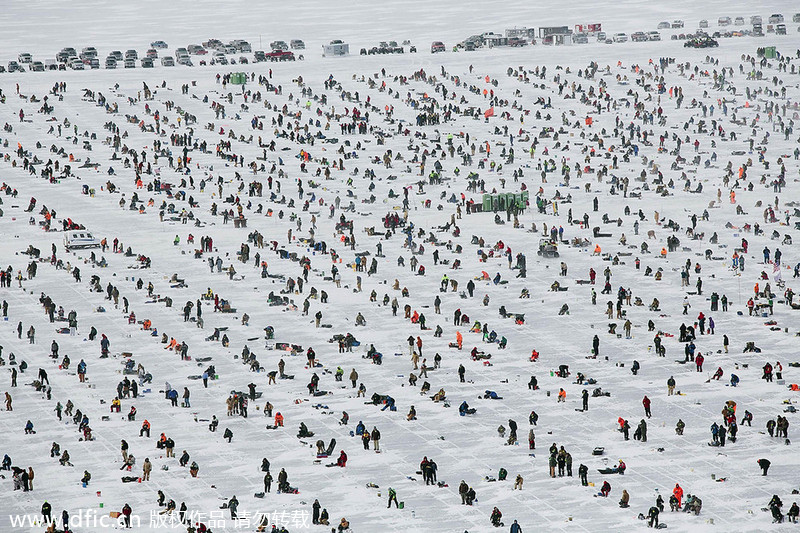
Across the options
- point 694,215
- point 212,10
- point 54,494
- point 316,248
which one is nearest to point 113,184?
point 316,248

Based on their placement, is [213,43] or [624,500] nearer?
[624,500]

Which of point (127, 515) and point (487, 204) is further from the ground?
point (487, 204)

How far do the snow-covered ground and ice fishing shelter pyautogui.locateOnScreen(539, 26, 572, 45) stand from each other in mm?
3003

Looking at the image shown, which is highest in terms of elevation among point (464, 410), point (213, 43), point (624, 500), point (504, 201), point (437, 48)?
point (213, 43)

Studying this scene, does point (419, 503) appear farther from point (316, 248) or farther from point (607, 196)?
point (607, 196)

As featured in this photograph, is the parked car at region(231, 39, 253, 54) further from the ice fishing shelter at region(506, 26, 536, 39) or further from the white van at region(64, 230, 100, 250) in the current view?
the white van at region(64, 230, 100, 250)

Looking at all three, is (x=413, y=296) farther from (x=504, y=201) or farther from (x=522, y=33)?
(x=522, y=33)

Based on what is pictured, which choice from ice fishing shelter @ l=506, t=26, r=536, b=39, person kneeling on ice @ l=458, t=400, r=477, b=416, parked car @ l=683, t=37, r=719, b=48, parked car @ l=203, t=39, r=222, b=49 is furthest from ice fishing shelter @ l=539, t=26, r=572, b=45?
person kneeling on ice @ l=458, t=400, r=477, b=416

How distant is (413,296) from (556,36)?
64216 millimetres

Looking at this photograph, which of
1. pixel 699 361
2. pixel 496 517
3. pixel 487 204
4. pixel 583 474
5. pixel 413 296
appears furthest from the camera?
pixel 487 204

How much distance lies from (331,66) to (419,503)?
73809mm

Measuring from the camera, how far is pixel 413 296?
59.0m

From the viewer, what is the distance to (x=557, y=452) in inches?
1587

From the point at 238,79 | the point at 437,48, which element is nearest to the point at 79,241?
the point at 238,79
